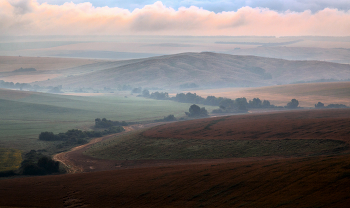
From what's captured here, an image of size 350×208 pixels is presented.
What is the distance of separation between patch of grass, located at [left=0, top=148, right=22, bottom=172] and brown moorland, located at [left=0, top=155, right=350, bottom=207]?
34.5 feet

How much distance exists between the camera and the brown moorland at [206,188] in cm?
1611

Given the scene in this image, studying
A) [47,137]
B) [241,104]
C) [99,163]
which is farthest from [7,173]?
[241,104]

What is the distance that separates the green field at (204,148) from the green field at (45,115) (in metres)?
19.0

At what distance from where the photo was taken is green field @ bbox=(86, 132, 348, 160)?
34.0 meters

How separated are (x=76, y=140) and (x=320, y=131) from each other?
163 feet

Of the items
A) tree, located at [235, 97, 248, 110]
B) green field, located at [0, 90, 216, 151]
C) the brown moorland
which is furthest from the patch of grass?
tree, located at [235, 97, 248, 110]

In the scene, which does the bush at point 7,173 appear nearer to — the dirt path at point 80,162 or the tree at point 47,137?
the dirt path at point 80,162

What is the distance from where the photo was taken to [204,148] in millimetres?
44719

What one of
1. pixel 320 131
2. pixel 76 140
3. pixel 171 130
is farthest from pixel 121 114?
pixel 320 131

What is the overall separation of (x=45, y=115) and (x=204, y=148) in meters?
80.7

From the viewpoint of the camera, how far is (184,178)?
81.9ft

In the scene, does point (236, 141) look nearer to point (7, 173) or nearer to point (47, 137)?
point (7, 173)

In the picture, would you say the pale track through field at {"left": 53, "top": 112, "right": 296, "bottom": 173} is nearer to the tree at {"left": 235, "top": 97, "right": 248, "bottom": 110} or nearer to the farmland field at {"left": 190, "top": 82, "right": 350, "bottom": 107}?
the tree at {"left": 235, "top": 97, "right": 248, "bottom": 110}

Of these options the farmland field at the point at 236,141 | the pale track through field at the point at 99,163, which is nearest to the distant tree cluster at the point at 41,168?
the pale track through field at the point at 99,163
